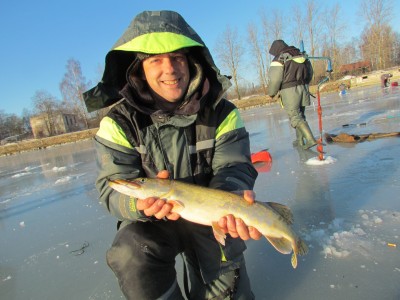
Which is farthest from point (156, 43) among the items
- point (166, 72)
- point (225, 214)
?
point (225, 214)

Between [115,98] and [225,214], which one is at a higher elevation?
[115,98]

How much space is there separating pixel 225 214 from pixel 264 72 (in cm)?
4510

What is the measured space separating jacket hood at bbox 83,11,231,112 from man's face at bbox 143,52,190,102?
0.14m

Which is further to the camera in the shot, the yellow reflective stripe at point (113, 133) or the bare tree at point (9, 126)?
the bare tree at point (9, 126)

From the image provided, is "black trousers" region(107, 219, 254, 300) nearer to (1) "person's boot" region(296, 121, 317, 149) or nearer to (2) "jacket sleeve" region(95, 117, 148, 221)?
(2) "jacket sleeve" region(95, 117, 148, 221)

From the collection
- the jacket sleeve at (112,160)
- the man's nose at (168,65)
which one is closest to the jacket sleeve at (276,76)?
Result: the man's nose at (168,65)

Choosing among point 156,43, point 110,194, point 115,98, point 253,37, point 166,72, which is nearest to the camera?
point 110,194

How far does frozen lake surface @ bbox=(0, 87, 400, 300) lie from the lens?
2.07 meters

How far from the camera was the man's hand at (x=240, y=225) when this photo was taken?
5.81 feet

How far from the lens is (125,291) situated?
1729 millimetres

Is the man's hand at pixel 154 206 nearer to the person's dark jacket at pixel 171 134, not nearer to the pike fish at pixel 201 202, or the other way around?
the pike fish at pixel 201 202

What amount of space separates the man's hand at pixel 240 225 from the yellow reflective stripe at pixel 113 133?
0.88 meters

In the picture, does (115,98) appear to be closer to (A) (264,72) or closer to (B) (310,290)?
(B) (310,290)

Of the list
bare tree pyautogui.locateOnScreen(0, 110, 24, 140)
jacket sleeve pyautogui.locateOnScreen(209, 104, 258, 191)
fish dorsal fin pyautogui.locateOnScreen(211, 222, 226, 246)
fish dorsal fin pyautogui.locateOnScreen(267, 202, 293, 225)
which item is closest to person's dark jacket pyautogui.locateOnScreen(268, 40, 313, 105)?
jacket sleeve pyautogui.locateOnScreen(209, 104, 258, 191)
